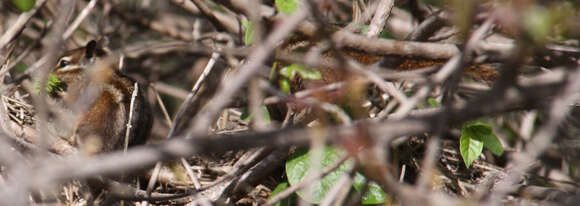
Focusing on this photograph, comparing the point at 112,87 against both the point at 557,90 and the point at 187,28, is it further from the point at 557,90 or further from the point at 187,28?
the point at 557,90

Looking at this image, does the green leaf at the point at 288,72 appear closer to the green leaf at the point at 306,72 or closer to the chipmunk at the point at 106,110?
the green leaf at the point at 306,72

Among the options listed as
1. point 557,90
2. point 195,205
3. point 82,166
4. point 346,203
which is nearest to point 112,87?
point 195,205

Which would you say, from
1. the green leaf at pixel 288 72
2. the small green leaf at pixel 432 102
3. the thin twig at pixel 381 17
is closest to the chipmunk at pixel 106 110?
the green leaf at pixel 288 72

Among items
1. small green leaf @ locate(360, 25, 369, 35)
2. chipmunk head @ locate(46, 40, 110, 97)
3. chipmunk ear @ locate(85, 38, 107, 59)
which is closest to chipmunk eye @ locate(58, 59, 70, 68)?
chipmunk head @ locate(46, 40, 110, 97)

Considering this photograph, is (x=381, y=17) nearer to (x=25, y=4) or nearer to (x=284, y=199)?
(x=284, y=199)

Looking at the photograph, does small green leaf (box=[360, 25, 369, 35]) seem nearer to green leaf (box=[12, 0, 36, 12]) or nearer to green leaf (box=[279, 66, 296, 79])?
green leaf (box=[279, 66, 296, 79])

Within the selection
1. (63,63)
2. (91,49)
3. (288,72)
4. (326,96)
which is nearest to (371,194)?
(288,72)
